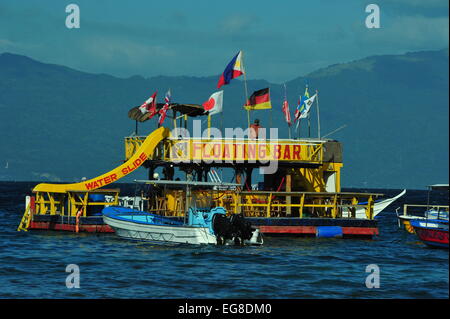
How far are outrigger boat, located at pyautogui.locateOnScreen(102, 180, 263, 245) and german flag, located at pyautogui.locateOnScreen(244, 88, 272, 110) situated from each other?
9046 millimetres

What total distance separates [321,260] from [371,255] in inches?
145

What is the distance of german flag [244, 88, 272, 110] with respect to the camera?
53.6 meters

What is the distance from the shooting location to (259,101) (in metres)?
54.0

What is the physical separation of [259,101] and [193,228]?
1319 cm

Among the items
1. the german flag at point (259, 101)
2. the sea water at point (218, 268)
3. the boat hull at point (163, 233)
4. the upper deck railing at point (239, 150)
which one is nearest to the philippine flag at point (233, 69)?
the german flag at point (259, 101)

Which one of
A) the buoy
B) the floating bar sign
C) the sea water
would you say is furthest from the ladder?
the buoy

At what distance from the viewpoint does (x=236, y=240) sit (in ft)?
144

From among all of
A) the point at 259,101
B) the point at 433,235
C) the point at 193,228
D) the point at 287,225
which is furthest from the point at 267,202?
the point at 433,235

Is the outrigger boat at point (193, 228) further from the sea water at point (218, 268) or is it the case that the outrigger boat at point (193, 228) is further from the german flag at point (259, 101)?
the german flag at point (259, 101)

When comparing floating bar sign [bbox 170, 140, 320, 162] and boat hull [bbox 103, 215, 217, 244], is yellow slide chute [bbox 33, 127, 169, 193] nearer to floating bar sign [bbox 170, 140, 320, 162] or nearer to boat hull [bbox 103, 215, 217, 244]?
floating bar sign [bbox 170, 140, 320, 162]

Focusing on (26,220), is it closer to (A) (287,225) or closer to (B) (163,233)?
(B) (163,233)

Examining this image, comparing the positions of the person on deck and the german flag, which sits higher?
the german flag

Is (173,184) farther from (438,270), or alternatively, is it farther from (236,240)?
(438,270)
